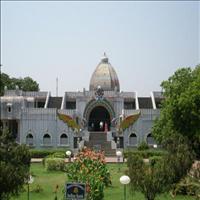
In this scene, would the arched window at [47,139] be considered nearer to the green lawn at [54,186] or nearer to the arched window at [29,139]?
the arched window at [29,139]

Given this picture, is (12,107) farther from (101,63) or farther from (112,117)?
(101,63)

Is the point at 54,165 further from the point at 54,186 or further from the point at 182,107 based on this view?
the point at 182,107

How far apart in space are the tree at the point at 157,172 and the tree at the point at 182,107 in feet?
24.9

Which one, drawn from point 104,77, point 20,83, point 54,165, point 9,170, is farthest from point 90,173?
point 20,83

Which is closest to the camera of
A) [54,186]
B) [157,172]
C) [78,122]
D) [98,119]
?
[157,172]

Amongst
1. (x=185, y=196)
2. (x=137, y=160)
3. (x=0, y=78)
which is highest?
(x=0, y=78)

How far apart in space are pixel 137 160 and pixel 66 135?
28707 mm

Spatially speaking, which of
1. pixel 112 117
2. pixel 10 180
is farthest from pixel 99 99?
pixel 10 180

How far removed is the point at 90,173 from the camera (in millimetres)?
16078

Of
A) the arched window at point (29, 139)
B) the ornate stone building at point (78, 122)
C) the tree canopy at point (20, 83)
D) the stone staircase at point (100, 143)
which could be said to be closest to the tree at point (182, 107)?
the stone staircase at point (100, 143)

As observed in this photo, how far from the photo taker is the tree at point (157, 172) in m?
14.2

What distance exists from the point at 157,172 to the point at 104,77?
3726 centimetres

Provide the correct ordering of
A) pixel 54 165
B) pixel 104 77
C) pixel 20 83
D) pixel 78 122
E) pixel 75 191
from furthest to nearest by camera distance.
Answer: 1. pixel 20 83
2. pixel 104 77
3. pixel 78 122
4. pixel 54 165
5. pixel 75 191

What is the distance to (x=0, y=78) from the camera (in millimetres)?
53719
